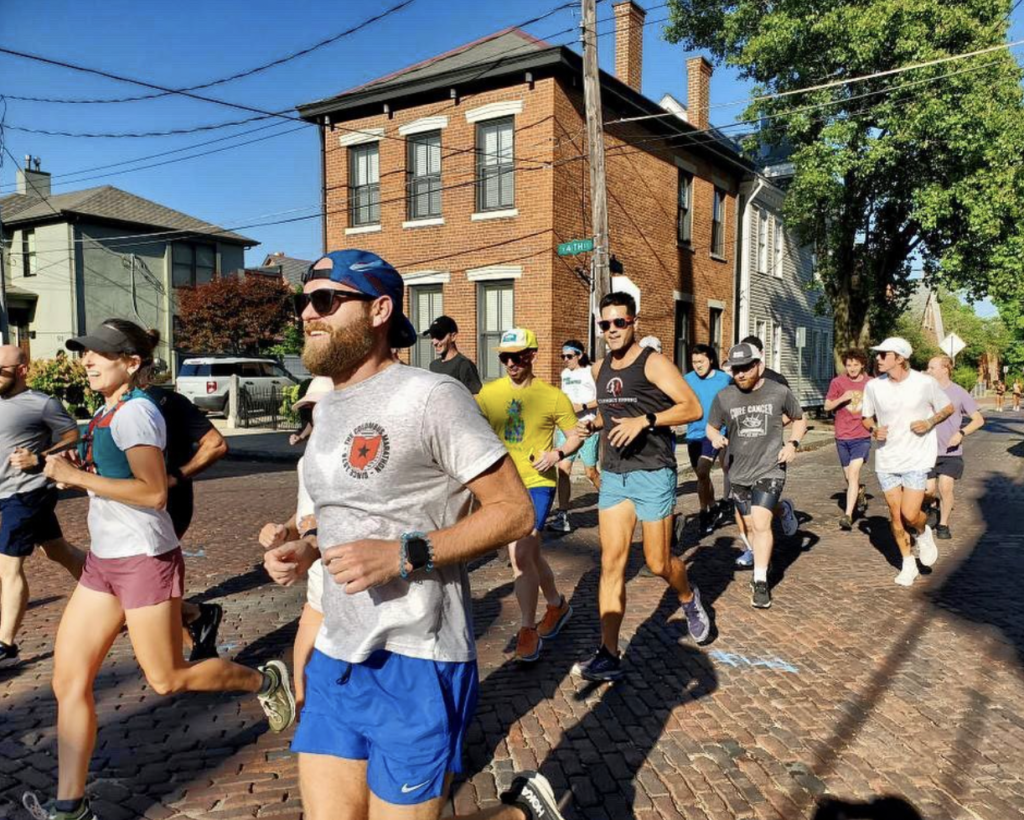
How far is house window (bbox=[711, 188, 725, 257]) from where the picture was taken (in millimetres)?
23250

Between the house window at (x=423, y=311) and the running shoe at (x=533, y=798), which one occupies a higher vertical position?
the house window at (x=423, y=311)

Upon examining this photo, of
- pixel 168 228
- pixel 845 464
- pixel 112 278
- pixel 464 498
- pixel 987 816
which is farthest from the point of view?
pixel 168 228


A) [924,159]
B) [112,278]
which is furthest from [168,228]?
[924,159]

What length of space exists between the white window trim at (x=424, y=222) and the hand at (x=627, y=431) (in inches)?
576

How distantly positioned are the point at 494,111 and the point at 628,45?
5.25 metres

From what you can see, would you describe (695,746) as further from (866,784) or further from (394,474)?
(394,474)

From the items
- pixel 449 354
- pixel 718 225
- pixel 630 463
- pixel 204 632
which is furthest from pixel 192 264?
pixel 630 463

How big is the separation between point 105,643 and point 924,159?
2237cm

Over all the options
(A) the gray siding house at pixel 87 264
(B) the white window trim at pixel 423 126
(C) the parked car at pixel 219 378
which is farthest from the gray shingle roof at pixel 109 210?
(B) the white window trim at pixel 423 126

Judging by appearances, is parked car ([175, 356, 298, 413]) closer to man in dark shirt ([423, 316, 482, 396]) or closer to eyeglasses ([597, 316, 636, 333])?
man in dark shirt ([423, 316, 482, 396])

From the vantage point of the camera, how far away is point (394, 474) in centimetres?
186

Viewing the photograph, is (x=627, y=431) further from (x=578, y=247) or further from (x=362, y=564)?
(x=578, y=247)

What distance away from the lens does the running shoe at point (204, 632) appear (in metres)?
4.39

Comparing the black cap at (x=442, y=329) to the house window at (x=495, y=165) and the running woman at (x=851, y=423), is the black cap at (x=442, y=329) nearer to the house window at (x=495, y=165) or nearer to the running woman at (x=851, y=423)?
the running woman at (x=851, y=423)
